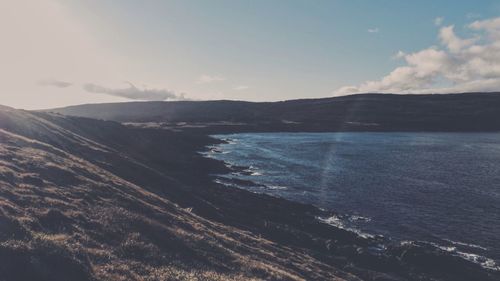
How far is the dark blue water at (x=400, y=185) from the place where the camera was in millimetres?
57031

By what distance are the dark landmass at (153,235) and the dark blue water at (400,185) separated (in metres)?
6.03

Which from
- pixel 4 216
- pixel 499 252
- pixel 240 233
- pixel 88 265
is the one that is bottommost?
pixel 499 252

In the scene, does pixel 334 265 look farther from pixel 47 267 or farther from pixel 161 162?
pixel 161 162

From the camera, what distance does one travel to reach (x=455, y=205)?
68938 mm

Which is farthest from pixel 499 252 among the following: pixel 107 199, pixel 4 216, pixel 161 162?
pixel 161 162

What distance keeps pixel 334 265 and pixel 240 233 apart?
1056 centimetres

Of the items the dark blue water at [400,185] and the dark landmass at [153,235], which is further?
the dark blue water at [400,185]

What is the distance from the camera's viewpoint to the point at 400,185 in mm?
86625

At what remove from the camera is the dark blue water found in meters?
57.0

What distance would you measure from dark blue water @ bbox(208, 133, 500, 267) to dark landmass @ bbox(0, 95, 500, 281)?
19.8 ft

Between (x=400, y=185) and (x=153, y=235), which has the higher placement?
(x=153, y=235)

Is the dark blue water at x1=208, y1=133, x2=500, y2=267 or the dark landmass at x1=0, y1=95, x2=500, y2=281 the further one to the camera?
the dark blue water at x1=208, y1=133, x2=500, y2=267

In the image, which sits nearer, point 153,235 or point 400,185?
point 153,235

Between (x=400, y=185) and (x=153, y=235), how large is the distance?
66557 mm
